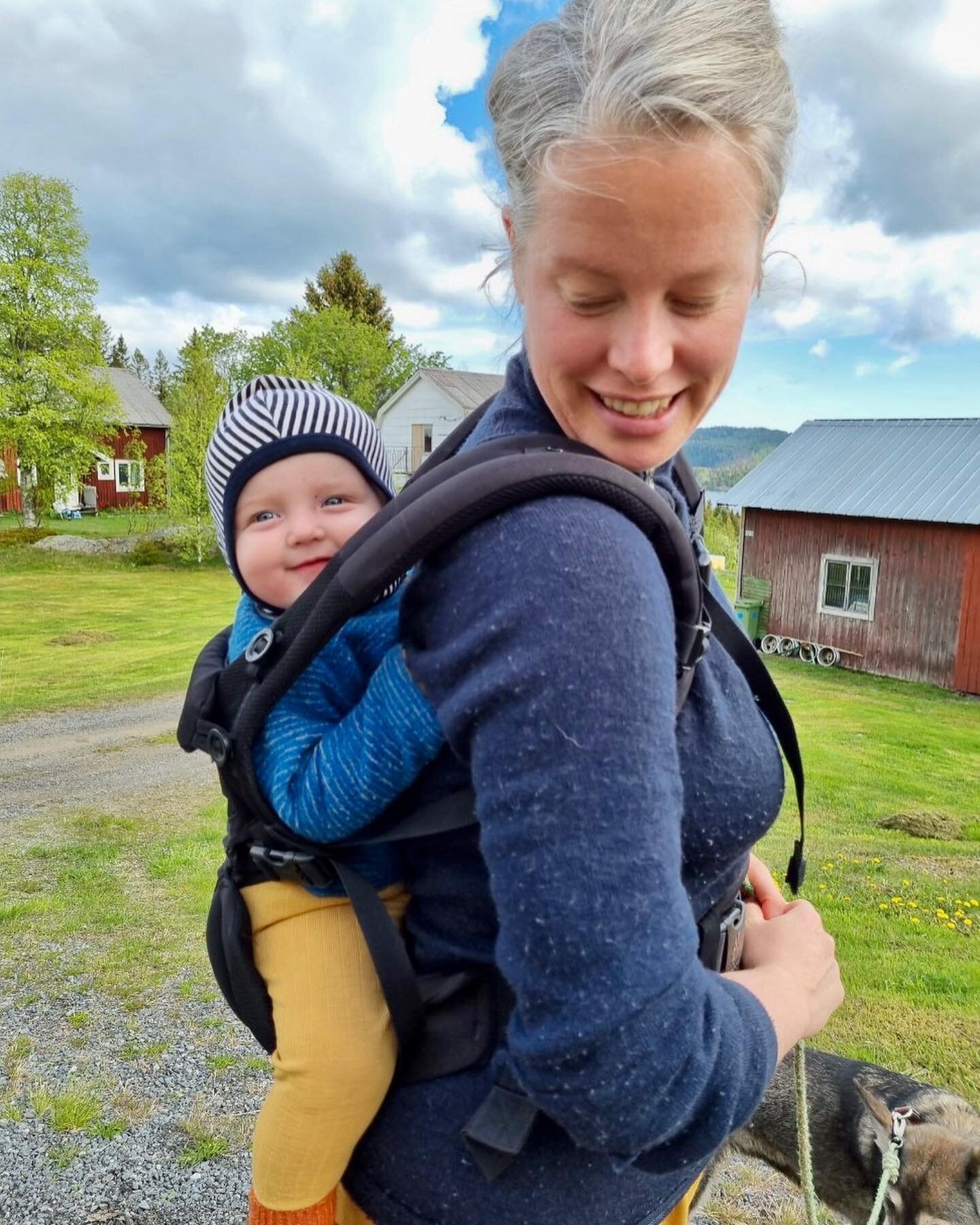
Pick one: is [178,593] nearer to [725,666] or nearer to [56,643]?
[56,643]

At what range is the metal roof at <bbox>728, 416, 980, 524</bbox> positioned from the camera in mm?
19609

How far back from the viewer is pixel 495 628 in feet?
2.80

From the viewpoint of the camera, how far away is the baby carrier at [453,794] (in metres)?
0.93

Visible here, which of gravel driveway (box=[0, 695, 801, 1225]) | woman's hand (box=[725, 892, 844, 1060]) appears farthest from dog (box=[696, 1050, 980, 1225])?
woman's hand (box=[725, 892, 844, 1060])

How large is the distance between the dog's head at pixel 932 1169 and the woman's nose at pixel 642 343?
279 cm

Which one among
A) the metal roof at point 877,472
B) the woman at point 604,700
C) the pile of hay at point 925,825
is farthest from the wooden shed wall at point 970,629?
the woman at point 604,700

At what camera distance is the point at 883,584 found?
20500 mm

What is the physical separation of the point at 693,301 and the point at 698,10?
0.91ft

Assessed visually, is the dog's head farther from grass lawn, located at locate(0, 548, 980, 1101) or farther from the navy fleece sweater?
the navy fleece sweater

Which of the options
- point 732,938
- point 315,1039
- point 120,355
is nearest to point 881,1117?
point 732,938

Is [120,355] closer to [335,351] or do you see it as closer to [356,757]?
[335,351]

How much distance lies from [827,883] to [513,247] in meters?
7.19

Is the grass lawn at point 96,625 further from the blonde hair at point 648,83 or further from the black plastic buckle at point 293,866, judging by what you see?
the blonde hair at point 648,83

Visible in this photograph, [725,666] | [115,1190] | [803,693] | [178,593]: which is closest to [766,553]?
[803,693]
